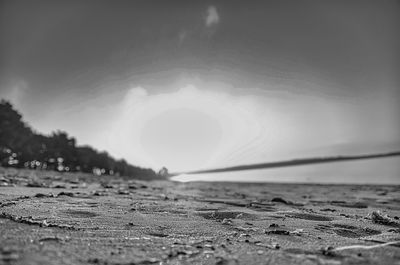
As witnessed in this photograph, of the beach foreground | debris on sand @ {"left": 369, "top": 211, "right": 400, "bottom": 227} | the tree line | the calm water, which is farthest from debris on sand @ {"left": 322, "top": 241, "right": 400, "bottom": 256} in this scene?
the tree line

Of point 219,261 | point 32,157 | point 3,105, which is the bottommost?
point 219,261

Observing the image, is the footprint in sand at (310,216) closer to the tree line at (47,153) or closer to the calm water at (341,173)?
the calm water at (341,173)

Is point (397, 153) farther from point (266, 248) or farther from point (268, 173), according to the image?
point (266, 248)

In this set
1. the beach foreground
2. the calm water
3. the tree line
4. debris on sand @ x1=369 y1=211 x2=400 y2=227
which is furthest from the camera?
the tree line

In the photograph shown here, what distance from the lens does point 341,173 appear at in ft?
56.2

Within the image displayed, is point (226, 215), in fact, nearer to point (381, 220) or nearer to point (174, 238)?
point (174, 238)

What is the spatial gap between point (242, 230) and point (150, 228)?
0.86m

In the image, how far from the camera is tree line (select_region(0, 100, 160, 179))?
23.3 m

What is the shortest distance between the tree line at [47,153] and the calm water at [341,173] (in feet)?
31.7

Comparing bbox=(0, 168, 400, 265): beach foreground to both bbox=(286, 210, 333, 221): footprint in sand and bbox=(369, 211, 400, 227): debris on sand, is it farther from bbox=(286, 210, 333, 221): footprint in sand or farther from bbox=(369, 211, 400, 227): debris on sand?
bbox=(286, 210, 333, 221): footprint in sand

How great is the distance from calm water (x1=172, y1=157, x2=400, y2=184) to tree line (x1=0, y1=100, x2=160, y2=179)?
9.65m

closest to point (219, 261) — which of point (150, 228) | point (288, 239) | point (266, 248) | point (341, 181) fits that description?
point (266, 248)

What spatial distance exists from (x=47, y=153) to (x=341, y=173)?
19.6 meters

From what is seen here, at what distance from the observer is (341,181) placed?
600 inches
